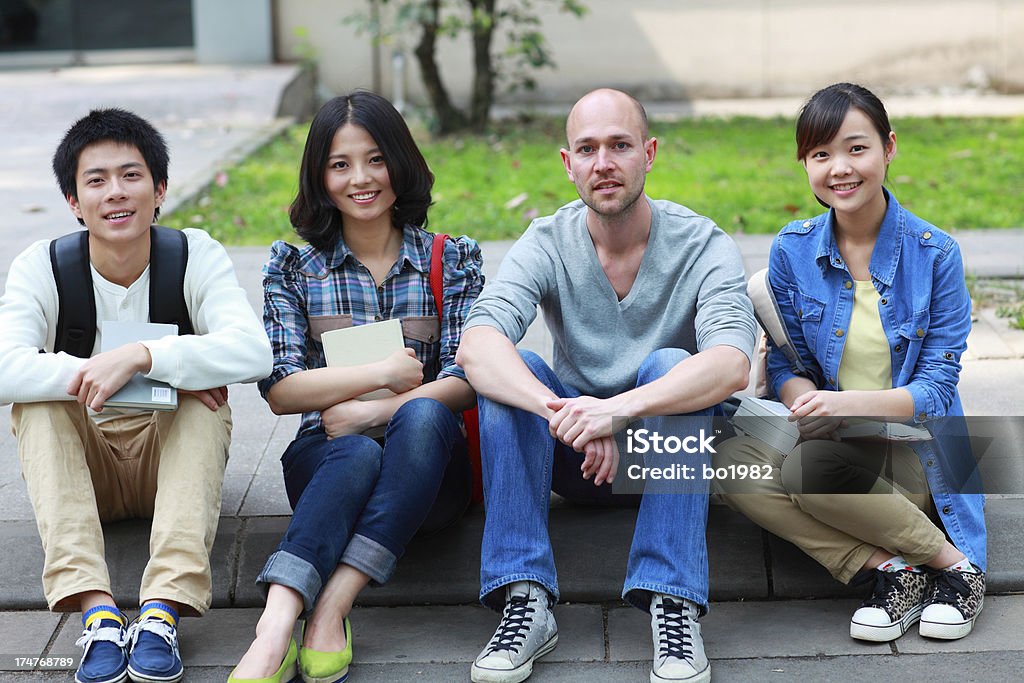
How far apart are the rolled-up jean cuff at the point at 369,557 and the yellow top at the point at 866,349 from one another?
127 cm

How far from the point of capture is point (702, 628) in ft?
10.7

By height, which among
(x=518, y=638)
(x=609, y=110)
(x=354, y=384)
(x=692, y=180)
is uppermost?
(x=609, y=110)

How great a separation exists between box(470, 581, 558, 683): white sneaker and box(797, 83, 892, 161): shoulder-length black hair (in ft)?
4.49

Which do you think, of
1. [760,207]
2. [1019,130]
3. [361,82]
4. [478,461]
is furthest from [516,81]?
[478,461]

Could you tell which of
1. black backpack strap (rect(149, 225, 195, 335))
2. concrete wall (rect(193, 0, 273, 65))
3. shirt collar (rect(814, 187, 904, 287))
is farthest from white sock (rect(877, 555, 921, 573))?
concrete wall (rect(193, 0, 273, 65))

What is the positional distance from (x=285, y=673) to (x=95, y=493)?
32.2 inches

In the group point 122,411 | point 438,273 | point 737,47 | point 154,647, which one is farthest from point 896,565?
point 737,47

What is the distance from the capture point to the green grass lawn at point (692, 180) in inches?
277

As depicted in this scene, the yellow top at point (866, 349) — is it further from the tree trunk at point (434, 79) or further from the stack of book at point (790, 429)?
the tree trunk at point (434, 79)

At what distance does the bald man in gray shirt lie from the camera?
3012 millimetres

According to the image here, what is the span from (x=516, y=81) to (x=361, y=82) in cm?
155

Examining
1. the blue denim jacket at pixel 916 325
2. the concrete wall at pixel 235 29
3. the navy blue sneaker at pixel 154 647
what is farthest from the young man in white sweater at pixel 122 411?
the concrete wall at pixel 235 29

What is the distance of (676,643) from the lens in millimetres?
2943

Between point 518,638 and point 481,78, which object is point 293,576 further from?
point 481,78
